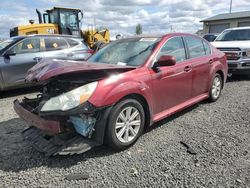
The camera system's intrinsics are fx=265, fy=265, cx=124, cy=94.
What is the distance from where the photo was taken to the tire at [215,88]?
6.01 meters

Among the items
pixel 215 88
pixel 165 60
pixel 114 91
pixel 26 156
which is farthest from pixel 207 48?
pixel 26 156

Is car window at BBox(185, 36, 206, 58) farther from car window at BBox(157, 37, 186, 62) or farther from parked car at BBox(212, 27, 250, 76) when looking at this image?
parked car at BBox(212, 27, 250, 76)

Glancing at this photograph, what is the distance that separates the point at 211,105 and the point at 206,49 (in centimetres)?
126

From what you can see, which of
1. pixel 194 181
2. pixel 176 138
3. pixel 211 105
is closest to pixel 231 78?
pixel 211 105

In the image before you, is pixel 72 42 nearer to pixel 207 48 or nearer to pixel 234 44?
pixel 207 48

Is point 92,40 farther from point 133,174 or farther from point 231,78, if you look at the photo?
point 133,174

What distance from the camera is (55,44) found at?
26.6ft

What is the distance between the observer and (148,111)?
411 cm

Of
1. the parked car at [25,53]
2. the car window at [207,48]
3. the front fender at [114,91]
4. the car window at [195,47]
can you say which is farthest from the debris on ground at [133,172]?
the parked car at [25,53]

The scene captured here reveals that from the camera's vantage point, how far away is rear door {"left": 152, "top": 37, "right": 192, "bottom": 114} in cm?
426

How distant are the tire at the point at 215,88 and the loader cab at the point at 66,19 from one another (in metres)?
9.21

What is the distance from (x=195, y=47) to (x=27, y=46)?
4.73 m

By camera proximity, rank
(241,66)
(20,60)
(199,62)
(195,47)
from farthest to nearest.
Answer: (241,66)
(20,60)
(195,47)
(199,62)

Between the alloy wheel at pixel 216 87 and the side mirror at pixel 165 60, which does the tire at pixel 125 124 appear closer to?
the side mirror at pixel 165 60
